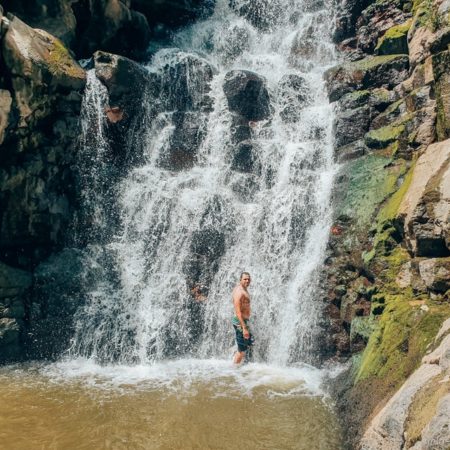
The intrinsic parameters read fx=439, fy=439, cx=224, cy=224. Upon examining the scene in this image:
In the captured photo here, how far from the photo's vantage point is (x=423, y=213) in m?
8.55

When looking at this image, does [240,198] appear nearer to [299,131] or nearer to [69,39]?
[299,131]

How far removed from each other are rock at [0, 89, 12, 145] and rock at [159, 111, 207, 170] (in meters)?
6.39

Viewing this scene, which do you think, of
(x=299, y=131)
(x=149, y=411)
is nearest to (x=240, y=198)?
(x=299, y=131)

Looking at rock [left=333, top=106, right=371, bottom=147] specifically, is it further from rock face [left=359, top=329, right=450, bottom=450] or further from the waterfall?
rock face [left=359, top=329, right=450, bottom=450]

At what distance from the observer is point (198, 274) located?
45.8ft

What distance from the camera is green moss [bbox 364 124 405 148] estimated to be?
13.0 metres

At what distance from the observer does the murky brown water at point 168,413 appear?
7.48 metres

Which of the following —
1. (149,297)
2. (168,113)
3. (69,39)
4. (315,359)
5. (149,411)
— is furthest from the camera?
(168,113)

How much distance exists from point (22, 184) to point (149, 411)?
28.8 feet

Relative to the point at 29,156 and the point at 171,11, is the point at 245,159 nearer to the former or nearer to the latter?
the point at 29,156

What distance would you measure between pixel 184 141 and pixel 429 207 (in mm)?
11777

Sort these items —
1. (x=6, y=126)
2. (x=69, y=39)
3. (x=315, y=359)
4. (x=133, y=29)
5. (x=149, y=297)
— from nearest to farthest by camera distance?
(x=315, y=359) < (x=6, y=126) < (x=149, y=297) < (x=69, y=39) < (x=133, y=29)

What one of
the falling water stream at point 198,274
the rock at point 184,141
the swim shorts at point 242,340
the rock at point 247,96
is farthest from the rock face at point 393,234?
the rock at point 184,141

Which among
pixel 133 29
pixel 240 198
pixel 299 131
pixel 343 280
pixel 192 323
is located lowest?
pixel 192 323
